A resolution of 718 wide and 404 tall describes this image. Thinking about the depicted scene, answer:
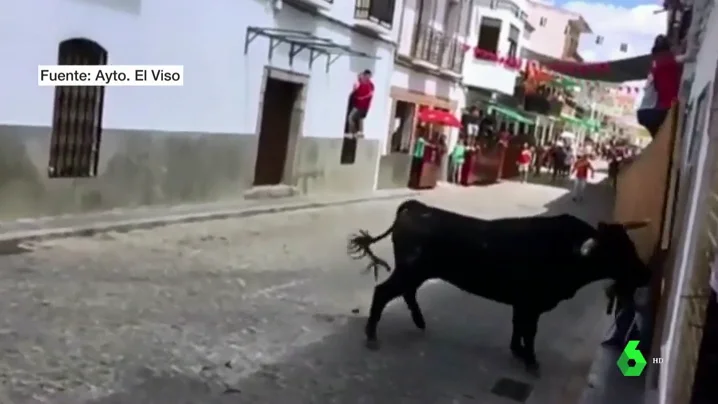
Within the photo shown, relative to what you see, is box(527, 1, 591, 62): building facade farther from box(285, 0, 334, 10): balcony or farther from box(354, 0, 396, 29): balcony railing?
box(285, 0, 334, 10): balcony

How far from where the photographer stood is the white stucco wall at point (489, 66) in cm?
2973

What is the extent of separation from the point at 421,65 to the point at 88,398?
65.8 feet

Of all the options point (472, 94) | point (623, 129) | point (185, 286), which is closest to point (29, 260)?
point (185, 286)

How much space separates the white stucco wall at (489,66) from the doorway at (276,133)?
13.2m

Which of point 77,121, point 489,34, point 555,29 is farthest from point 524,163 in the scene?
point 555,29

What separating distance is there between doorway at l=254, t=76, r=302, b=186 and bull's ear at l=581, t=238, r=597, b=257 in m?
10.6

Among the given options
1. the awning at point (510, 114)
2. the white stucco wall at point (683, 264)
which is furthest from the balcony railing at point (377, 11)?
the white stucco wall at point (683, 264)

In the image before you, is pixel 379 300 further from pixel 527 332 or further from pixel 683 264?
pixel 683 264

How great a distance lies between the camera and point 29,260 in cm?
822

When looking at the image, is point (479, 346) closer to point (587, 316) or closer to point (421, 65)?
point (587, 316)

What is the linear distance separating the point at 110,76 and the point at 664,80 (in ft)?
21.2

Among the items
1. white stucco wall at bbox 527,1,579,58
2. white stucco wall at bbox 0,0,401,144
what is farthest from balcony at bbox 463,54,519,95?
white stucco wall at bbox 527,1,579,58

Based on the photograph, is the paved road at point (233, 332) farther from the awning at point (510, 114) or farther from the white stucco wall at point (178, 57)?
the awning at point (510, 114)

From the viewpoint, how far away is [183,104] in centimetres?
1302
